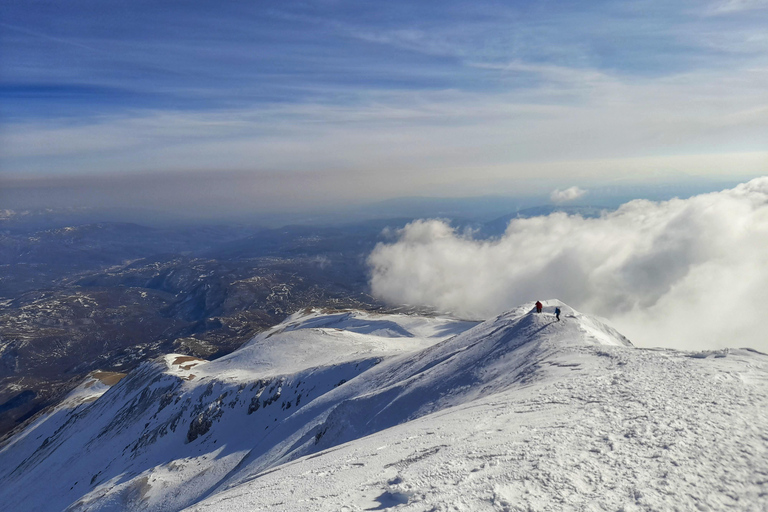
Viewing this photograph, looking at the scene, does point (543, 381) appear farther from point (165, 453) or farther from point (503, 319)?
point (165, 453)

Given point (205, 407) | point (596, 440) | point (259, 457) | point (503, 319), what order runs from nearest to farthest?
point (596, 440), point (259, 457), point (503, 319), point (205, 407)

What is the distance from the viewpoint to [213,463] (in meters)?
62.0

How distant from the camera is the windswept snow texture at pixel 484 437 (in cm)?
1359

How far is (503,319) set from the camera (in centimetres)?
5412

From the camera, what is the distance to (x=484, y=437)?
19.4 m

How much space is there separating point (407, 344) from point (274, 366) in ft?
122

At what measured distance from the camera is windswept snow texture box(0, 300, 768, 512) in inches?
535

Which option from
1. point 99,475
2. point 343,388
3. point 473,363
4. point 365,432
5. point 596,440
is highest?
point 596,440

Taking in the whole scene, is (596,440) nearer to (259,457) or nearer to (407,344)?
(259,457)

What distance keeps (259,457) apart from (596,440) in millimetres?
45937

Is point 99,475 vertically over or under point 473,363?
under

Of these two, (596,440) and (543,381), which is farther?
(543,381)

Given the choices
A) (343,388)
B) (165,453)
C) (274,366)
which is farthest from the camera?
(274,366)

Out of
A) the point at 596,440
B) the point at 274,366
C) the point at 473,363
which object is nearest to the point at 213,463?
the point at 274,366
